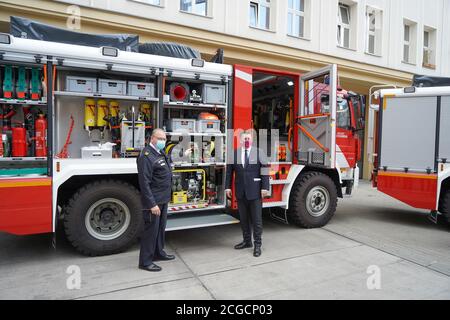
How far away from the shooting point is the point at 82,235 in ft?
14.9

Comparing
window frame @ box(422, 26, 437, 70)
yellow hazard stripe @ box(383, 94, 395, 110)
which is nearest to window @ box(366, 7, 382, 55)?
window frame @ box(422, 26, 437, 70)

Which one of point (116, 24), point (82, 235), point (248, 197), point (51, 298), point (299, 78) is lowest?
point (51, 298)

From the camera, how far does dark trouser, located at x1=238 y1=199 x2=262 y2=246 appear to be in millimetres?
4926

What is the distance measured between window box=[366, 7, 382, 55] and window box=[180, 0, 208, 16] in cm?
758

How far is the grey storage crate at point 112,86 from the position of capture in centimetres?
475

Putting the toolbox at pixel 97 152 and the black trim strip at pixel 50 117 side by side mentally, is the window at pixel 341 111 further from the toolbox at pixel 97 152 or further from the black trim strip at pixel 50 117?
the black trim strip at pixel 50 117

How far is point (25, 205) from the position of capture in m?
4.19

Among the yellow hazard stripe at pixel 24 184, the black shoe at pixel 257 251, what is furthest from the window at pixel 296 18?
the yellow hazard stripe at pixel 24 184

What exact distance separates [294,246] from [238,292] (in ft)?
6.34

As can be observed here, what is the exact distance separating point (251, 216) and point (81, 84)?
3171 mm

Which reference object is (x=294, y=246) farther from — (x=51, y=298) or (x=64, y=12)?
(x=64, y=12)

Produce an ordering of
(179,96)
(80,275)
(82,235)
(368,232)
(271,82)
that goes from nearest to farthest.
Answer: (80,275) < (82,235) < (179,96) < (368,232) < (271,82)

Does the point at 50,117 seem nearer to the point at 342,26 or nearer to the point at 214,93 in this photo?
the point at 214,93

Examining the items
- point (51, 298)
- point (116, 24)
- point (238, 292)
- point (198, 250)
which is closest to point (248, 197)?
point (198, 250)
